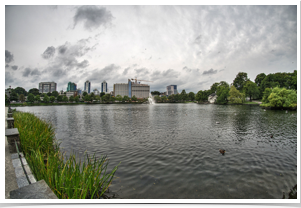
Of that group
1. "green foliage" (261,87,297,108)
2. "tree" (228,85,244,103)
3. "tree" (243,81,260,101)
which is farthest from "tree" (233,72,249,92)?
"green foliage" (261,87,297,108)

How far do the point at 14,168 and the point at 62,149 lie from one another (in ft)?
16.6

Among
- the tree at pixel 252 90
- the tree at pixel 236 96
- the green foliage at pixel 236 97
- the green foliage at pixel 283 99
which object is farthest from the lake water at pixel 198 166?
the tree at pixel 252 90

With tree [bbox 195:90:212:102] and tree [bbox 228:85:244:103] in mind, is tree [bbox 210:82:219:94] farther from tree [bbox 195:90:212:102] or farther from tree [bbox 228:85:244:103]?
tree [bbox 228:85:244:103]

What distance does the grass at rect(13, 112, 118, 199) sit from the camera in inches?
156

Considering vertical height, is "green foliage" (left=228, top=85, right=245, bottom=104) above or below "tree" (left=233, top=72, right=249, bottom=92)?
below

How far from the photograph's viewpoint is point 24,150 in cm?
681

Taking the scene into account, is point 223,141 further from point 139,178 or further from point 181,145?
point 139,178

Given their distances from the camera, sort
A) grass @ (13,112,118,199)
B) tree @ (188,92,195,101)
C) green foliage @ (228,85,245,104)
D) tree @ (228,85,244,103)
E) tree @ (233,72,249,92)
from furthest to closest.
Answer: tree @ (188,92,195,101) → tree @ (233,72,249,92) → tree @ (228,85,244,103) → green foliage @ (228,85,245,104) → grass @ (13,112,118,199)

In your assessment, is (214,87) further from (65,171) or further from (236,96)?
(65,171)

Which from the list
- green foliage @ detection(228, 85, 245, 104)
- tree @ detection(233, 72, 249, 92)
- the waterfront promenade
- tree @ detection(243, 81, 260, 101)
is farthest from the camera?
tree @ detection(233, 72, 249, 92)

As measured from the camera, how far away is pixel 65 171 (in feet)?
14.5
